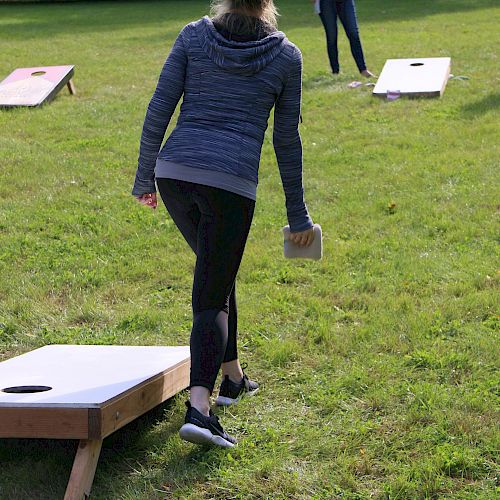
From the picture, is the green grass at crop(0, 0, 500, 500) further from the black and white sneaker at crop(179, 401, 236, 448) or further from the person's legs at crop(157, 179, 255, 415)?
the person's legs at crop(157, 179, 255, 415)

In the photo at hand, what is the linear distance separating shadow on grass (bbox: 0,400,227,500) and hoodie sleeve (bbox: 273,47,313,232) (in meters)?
1.05

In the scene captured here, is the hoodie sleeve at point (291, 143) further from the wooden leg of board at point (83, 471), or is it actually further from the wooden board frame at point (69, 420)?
the wooden leg of board at point (83, 471)

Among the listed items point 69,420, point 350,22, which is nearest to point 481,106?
point 350,22

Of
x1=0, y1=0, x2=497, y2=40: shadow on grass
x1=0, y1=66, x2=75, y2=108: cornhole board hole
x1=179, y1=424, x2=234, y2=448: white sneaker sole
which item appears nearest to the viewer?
x1=179, y1=424, x2=234, y2=448: white sneaker sole

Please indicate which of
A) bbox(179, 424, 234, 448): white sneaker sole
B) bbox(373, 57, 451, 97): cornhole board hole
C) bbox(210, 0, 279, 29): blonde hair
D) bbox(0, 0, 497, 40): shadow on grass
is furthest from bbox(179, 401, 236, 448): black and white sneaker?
bbox(0, 0, 497, 40): shadow on grass

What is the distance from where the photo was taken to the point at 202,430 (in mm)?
3551

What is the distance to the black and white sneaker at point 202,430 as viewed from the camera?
3529mm

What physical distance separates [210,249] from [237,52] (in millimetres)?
763

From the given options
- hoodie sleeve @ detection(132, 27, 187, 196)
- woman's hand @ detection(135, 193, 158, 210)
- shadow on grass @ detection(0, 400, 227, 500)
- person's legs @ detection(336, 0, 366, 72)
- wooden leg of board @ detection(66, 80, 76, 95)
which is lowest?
wooden leg of board @ detection(66, 80, 76, 95)

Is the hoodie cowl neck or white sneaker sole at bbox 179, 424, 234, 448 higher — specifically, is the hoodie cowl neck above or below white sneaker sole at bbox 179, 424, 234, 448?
above

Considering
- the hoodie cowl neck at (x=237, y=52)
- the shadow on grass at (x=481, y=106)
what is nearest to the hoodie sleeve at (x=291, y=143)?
the hoodie cowl neck at (x=237, y=52)

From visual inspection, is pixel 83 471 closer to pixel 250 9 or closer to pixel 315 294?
→ pixel 250 9

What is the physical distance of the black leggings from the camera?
3.56 meters

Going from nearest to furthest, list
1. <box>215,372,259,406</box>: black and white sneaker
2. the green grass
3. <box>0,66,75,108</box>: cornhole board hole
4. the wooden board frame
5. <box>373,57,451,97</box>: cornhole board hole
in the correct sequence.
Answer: the wooden board frame, the green grass, <box>215,372,259,406</box>: black and white sneaker, <box>373,57,451,97</box>: cornhole board hole, <box>0,66,75,108</box>: cornhole board hole
